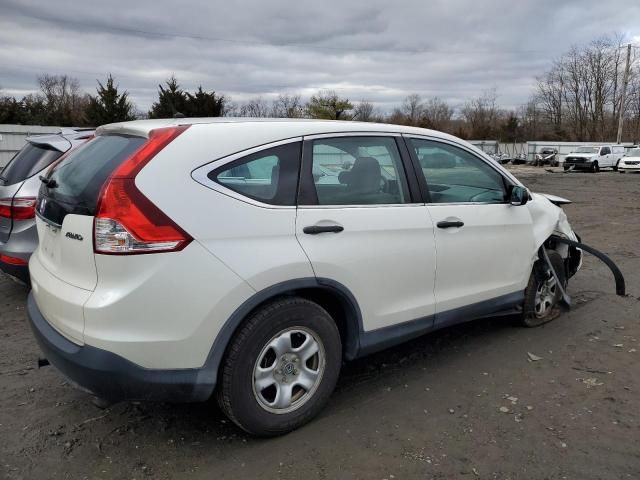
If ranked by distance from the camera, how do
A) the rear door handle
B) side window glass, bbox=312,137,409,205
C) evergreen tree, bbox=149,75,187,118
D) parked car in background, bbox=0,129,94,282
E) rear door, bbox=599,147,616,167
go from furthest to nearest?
rear door, bbox=599,147,616,167
evergreen tree, bbox=149,75,187,118
parked car in background, bbox=0,129,94,282
side window glass, bbox=312,137,409,205
the rear door handle

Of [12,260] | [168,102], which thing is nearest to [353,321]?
[12,260]

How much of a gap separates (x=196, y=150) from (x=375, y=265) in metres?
1.23

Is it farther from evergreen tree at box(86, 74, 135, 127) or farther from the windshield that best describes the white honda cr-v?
the windshield

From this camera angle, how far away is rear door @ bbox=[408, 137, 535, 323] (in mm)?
3564

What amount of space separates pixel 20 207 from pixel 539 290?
4.64m

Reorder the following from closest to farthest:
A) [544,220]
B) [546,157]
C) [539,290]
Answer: [544,220] < [539,290] < [546,157]

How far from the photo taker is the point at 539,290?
15.1ft

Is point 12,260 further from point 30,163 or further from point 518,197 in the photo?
point 518,197

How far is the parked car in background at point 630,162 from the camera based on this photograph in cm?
3319

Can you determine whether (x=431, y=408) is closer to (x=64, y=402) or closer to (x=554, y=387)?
(x=554, y=387)

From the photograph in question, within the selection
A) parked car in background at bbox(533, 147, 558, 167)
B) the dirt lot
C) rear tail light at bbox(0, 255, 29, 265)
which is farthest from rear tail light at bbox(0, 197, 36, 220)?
parked car in background at bbox(533, 147, 558, 167)

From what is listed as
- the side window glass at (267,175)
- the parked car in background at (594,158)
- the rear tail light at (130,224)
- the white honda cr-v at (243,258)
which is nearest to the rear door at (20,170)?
the white honda cr-v at (243,258)

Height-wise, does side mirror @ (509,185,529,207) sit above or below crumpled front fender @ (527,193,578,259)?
above

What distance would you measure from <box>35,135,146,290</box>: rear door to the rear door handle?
3.14ft
